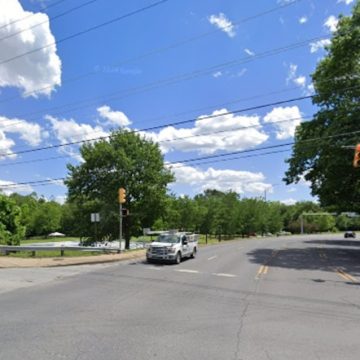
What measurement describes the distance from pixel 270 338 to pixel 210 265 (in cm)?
1619

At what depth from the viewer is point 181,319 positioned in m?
9.66

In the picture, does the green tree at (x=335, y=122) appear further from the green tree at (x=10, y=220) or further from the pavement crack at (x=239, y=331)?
the green tree at (x=10, y=220)

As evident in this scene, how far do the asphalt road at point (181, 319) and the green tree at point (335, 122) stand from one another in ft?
46.6

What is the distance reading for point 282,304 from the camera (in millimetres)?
11977

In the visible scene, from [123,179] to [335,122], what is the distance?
55.3 ft

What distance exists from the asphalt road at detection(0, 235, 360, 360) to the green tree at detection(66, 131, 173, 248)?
774 inches

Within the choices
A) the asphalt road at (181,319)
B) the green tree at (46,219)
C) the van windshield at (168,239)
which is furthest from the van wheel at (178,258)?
the green tree at (46,219)

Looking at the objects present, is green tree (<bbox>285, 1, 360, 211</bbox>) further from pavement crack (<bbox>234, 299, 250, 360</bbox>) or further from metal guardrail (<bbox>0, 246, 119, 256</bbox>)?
pavement crack (<bbox>234, 299, 250, 360</bbox>)

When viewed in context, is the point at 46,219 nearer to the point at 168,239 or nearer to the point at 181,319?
the point at 168,239

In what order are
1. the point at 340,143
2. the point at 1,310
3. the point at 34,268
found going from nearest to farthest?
1. the point at 1,310
2. the point at 34,268
3. the point at 340,143

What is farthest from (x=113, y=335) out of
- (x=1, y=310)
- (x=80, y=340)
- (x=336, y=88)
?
(x=336, y=88)

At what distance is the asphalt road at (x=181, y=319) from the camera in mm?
7086

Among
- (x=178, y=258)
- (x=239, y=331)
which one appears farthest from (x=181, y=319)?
(x=178, y=258)

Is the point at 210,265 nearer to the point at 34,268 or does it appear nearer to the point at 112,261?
the point at 112,261
